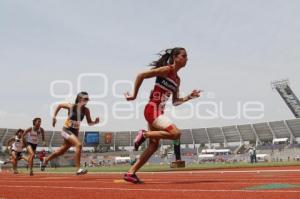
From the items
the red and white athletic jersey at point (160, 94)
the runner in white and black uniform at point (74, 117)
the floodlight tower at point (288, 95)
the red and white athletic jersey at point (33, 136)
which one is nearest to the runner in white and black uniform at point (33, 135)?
the red and white athletic jersey at point (33, 136)

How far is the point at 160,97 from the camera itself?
6.66m

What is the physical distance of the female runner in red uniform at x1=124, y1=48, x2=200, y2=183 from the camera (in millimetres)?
6359

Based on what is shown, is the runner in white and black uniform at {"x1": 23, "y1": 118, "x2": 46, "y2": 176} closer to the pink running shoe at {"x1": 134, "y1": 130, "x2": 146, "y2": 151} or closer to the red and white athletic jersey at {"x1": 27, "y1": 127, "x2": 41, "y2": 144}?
the red and white athletic jersey at {"x1": 27, "y1": 127, "x2": 41, "y2": 144}

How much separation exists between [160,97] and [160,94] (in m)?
0.06

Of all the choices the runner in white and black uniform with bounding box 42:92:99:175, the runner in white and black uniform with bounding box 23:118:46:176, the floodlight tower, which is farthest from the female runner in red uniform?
the floodlight tower

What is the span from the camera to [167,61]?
6848 millimetres

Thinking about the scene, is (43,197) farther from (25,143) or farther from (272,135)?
(272,135)

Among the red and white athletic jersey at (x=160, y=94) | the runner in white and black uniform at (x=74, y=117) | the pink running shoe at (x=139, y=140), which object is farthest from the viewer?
the runner in white and black uniform at (x=74, y=117)

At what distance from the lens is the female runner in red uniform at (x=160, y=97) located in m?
6.36

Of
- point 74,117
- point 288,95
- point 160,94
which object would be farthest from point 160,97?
point 288,95

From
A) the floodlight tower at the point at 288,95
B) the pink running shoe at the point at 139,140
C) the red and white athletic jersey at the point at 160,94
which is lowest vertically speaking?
the pink running shoe at the point at 139,140

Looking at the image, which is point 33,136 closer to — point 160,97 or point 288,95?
point 160,97

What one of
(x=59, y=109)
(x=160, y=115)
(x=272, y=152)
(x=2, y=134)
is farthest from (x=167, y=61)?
(x=2, y=134)

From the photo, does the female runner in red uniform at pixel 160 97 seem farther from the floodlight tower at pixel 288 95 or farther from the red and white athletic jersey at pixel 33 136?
the floodlight tower at pixel 288 95
